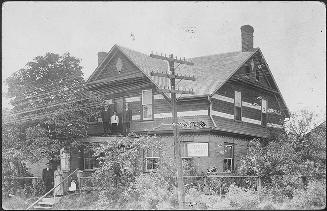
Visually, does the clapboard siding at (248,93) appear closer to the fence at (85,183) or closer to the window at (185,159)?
the window at (185,159)

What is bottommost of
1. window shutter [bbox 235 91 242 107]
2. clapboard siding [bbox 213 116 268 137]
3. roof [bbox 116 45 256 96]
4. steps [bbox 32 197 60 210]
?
steps [bbox 32 197 60 210]

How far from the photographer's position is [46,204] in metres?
18.1

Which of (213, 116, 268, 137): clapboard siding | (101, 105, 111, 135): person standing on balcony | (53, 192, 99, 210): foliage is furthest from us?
(101, 105, 111, 135): person standing on balcony

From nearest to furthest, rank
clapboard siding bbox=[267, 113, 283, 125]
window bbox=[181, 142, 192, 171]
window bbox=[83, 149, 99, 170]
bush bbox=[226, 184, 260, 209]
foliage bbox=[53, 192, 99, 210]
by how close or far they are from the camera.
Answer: bush bbox=[226, 184, 260, 209], foliage bbox=[53, 192, 99, 210], window bbox=[181, 142, 192, 171], window bbox=[83, 149, 99, 170], clapboard siding bbox=[267, 113, 283, 125]

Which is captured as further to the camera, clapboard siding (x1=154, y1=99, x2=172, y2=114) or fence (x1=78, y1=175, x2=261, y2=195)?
clapboard siding (x1=154, y1=99, x2=172, y2=114)

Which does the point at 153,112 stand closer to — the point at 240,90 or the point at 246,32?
the point at 240,90

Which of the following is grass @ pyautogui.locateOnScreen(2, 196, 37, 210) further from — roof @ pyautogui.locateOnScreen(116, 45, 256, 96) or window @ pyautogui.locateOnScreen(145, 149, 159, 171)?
roof @ pyautogui.locateOnScreen(116, 45, 256, 96)

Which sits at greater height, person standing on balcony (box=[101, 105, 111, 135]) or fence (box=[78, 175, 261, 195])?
person standing on balcony (box=[101, 105, 111, 135])

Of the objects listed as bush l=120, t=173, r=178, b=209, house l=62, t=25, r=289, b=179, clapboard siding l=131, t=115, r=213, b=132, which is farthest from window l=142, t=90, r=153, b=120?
bush l=120, t=173, r=178, b=209

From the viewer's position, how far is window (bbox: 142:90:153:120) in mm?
23344

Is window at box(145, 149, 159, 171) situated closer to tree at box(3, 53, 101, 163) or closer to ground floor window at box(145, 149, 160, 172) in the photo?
ground floor window at box(145, 149, 160, 172)

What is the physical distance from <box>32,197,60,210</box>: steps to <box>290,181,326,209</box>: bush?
10124 mm

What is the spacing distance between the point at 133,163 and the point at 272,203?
7.22 meters

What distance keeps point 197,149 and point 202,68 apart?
19.5 ft
